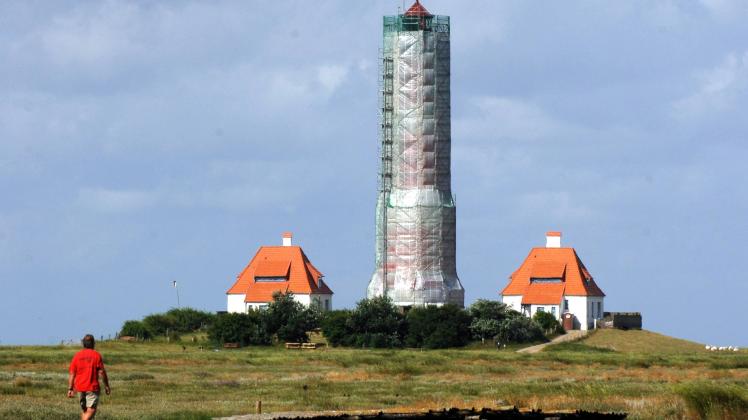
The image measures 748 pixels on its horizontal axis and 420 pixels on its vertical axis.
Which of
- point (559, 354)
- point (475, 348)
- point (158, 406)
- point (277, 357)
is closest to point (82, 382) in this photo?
point (158, 406)

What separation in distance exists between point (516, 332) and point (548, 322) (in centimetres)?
800

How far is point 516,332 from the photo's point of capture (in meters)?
114

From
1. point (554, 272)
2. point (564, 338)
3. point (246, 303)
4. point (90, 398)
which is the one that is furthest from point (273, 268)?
point (90, 398)

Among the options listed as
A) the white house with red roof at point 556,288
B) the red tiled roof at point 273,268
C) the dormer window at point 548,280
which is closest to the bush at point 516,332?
the white house with red roof at point 556,288

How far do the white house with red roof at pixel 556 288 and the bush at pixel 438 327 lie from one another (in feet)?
43.9

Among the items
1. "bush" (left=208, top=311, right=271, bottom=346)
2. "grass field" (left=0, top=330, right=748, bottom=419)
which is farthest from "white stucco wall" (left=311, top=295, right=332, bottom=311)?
"grass field" (left=0, top=330, right=748, bottom=419)

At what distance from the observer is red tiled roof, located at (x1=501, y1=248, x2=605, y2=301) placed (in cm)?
12750

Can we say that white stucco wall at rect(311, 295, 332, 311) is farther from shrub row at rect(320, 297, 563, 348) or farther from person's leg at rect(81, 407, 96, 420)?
person's leg at rect(81, 407, 96, 420)

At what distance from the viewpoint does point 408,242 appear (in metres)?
129

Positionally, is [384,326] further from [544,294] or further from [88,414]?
[88,414]

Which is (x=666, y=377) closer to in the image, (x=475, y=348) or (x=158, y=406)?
(x=158, y=406)

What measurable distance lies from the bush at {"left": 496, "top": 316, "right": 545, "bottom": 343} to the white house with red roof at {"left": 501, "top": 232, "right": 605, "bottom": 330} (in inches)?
400

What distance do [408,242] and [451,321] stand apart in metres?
17.2

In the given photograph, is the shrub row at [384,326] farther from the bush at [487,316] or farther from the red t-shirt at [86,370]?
the red t-shirt at [86,370]
